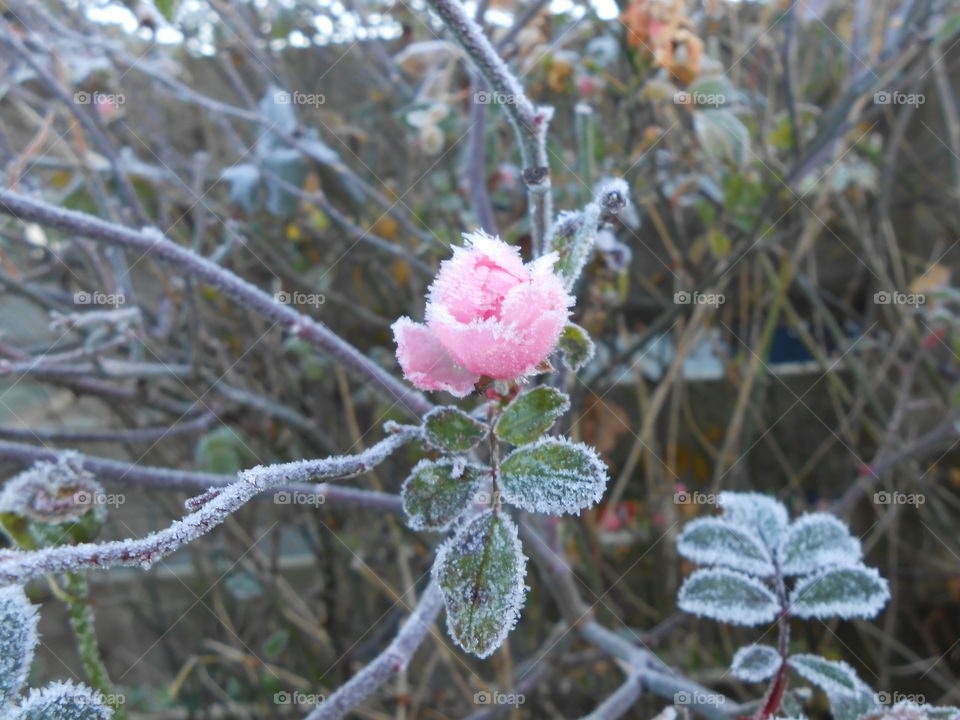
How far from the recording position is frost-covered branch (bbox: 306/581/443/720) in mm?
446

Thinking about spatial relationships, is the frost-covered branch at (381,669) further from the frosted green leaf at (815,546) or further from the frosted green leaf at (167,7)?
the frosted green leaf at (167,7)

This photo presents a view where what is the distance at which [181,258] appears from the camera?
1.78 ft

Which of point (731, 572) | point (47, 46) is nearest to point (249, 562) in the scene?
point (47, 46)

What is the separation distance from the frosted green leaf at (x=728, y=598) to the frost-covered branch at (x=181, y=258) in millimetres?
296
